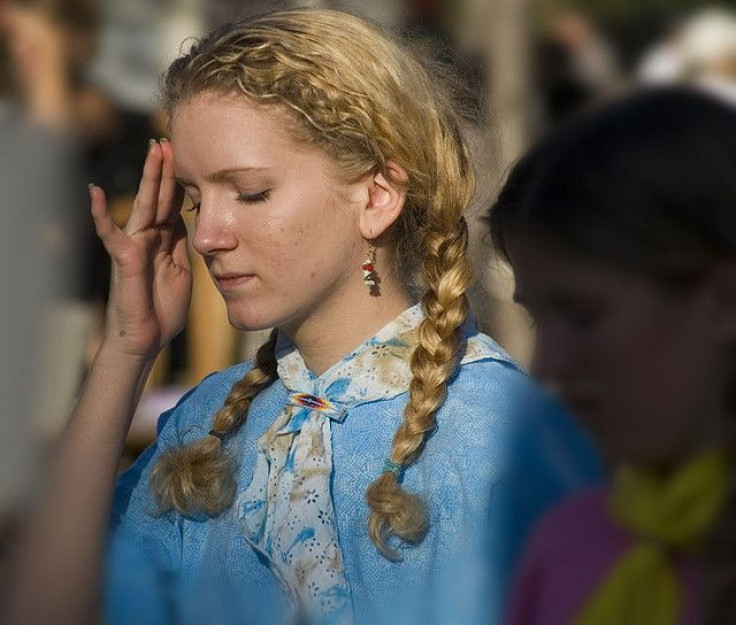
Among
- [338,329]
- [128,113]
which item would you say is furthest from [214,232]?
[128,113]

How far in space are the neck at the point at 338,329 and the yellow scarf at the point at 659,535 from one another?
2.98ft

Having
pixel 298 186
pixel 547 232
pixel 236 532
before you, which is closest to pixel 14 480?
pixel 236 532

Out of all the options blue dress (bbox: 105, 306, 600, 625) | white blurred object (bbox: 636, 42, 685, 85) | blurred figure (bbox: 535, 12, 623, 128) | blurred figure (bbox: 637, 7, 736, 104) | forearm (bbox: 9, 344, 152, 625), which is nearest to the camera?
white blurred object (bbox: 636, 42, 685, 85)

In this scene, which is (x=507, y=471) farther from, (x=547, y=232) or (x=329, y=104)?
(x=329, y=104)

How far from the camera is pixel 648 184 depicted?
1049 millimetres

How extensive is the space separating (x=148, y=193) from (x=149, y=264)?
0.12 m

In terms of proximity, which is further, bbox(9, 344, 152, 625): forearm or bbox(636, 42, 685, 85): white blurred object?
bbox(9, 344, 152, 625): forearm

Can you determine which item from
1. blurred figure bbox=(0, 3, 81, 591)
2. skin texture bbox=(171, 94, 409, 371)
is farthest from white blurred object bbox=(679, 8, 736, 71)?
blurred figure bbox=(0, 3, 81, 591)

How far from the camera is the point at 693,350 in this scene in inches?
40.9

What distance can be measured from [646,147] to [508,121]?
1.77 metres

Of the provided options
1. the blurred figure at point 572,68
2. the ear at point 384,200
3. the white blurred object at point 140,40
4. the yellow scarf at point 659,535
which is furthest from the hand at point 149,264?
the white blurred object at point 140,40

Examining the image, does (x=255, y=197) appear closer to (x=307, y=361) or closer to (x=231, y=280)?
(x=231, y=280)

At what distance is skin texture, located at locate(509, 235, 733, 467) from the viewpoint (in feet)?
3.40

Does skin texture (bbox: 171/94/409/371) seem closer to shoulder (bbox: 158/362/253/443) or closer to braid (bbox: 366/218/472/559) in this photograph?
braid (bbox: 366/218/472/559)
